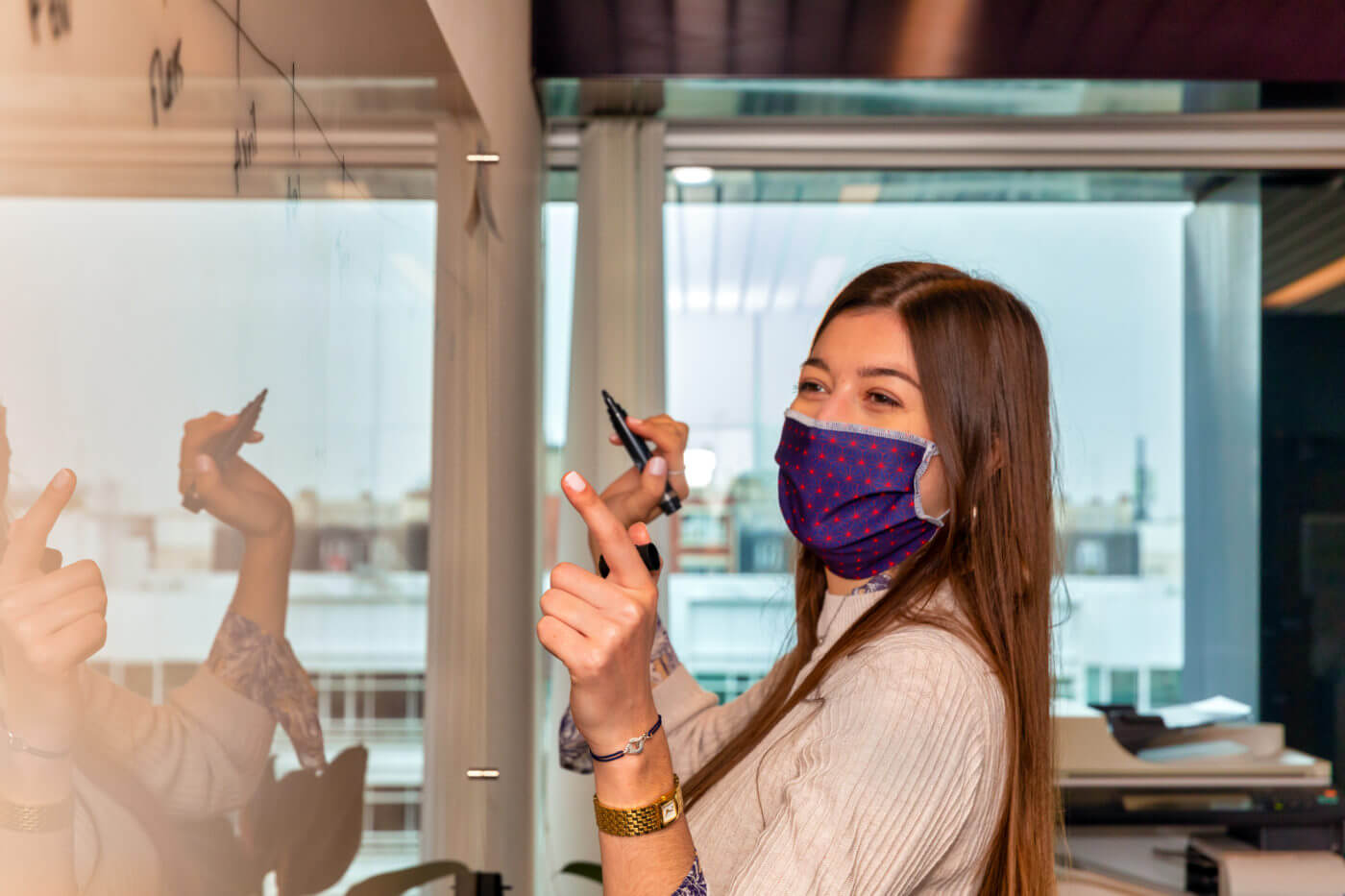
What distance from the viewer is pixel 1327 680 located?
310 cm

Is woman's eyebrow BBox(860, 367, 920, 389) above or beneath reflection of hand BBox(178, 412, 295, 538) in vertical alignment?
above

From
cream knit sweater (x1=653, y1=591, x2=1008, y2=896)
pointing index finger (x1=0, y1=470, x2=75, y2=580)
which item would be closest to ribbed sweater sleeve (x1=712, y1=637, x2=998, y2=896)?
cream knit sweater (x1=653, y1=591, x2=1008, y2=896)

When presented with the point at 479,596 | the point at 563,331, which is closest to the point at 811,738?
the point at 479,596

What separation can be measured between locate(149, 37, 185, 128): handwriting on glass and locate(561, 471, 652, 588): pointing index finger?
1.10 feet

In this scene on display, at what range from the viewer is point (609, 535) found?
29.7 inches

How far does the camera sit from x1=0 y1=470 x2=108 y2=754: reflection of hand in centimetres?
43

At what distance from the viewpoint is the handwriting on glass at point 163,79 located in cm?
55

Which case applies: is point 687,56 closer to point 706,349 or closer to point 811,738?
point 706,349

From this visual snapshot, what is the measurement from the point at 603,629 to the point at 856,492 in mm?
494

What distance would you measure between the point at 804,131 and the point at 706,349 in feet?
2.28

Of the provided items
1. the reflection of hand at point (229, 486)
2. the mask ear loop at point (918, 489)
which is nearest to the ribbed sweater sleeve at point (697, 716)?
the mask ear loop at point (918, 489)

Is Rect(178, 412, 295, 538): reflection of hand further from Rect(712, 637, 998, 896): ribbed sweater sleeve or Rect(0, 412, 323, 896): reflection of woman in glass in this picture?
Rect(712, 637, 998, 896): ribbed sweater sleeve

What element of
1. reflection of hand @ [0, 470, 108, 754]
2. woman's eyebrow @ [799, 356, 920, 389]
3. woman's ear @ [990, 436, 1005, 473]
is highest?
woman's eyebrow @ [799, 356, 920, 389]

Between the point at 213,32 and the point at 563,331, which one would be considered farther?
the point at 563,331
